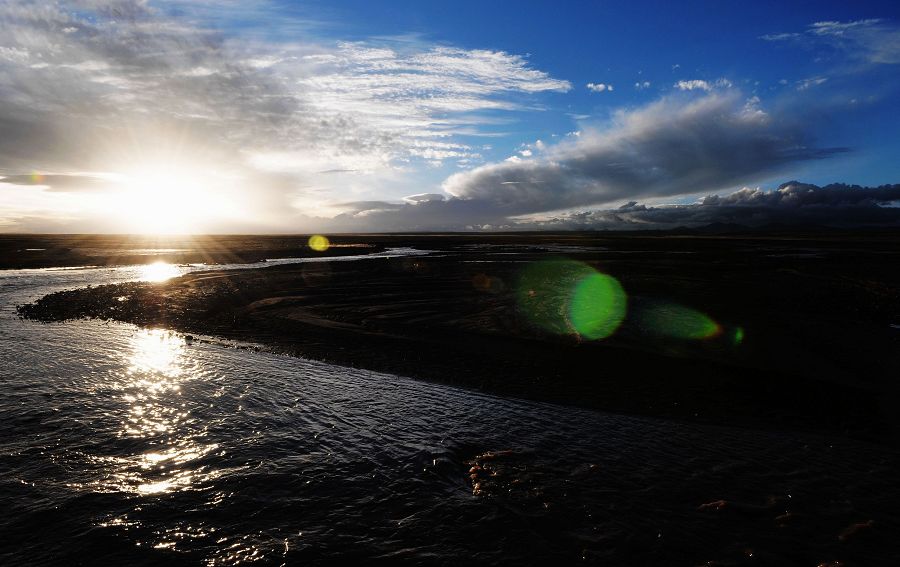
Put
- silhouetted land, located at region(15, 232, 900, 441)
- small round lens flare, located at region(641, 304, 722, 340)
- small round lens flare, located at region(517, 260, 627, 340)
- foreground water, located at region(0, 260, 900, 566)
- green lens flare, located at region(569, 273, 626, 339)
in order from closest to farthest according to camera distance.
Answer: foreground water, located at region(0, 260, 900, 566), silhouetted land, located at region(15, 232, 900, 441), small round lens flare, located at region(641, 304, 722, 340), green lens flare, located at region(569, 273, 626, 339), small round lens flare, located at region(517, 260, 627, 340)

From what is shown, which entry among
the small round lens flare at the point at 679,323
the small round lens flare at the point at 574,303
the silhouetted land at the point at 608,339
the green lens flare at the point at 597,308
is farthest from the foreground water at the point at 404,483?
the small round lens flare at the point at 679,323

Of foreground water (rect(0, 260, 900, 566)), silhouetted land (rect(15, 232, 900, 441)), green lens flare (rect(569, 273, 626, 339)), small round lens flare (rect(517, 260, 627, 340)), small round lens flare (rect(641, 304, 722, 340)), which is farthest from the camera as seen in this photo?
small round lens flare (rect(517, 260, 627, 340))

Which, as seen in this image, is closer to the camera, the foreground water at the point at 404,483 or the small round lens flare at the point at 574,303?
the foreground water at the point at 404,483

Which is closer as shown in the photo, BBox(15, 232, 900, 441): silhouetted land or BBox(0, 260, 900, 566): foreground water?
BBox(0, 260, 900, 566): foreground water

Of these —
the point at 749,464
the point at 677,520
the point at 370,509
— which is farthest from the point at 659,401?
the point at 370,509

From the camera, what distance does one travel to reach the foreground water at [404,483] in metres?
7.32

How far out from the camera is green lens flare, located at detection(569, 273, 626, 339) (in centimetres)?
2200

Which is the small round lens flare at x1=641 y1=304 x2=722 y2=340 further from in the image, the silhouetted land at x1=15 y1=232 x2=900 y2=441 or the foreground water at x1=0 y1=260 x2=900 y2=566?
the foreground water at x1=0 y1=260 x2=900 y2=566

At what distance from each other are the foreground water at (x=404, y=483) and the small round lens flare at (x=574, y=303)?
9989mm

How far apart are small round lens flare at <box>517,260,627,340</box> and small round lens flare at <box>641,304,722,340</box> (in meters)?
1.50

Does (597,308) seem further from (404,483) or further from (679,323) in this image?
(404,483)

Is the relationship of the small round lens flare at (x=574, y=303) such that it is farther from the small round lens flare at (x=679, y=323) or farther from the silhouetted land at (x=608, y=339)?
the small round lens flare at (x=679, y=323)

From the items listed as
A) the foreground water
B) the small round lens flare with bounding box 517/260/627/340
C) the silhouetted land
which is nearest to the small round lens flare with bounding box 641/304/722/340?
the silhouetted land

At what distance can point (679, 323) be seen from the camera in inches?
918
